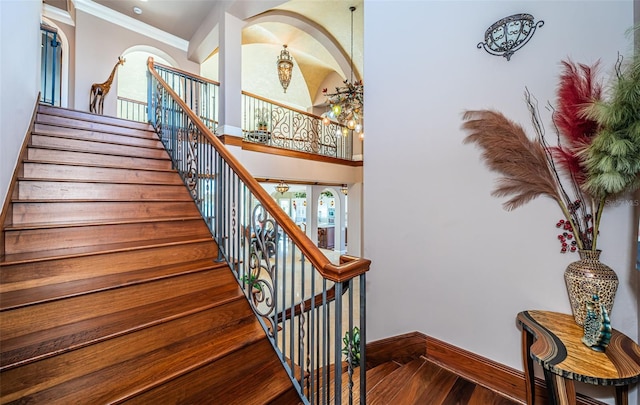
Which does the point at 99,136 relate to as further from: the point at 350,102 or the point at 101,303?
the point at 350,102

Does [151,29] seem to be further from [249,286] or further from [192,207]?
[249,286]

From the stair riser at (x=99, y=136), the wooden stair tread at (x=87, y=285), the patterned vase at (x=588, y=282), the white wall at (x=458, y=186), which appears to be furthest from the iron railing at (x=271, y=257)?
the patterned vase at (x=588, y=282)

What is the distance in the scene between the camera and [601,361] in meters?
1.06

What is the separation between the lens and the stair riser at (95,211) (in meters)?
1.97

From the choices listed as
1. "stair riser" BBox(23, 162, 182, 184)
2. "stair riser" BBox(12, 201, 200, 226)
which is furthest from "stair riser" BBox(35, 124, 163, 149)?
"stair riser" BBox(12, 201, 200, 226)

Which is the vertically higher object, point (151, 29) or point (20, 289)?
point (151, 29)

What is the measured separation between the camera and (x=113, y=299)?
5.34 ft

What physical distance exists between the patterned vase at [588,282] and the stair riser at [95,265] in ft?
7.56

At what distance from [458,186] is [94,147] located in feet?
11.3

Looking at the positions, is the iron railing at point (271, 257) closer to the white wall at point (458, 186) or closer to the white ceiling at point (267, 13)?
the white wall at point (458, 186)

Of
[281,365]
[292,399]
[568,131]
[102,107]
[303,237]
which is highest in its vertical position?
[102,107]

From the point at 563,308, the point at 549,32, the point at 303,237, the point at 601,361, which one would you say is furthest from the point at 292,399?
the point at 549,32

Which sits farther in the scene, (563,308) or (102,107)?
(102,107)

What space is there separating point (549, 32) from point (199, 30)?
592 centimetres
